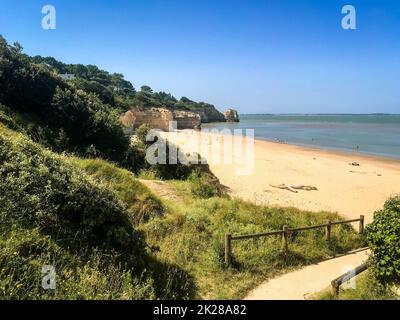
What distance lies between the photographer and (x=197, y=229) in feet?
36.7

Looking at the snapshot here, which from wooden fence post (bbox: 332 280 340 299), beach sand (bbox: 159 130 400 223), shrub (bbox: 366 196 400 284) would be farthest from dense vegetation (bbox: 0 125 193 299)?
beach sand (bbox: 159 130 400 223)

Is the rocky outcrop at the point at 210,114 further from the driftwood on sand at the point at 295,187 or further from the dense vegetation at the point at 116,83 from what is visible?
the driftwood on sand at the point at 295,187

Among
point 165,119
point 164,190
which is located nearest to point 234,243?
point 164,190

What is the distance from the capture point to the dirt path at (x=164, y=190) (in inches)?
585

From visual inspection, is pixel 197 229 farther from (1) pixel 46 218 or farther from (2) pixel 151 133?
(2) pixel 151 133

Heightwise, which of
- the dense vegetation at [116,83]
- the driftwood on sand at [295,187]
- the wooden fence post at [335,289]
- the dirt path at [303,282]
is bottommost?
the dirt path at [303,282]

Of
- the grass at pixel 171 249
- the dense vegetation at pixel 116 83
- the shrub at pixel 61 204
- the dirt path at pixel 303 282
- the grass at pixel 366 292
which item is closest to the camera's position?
the grass at pixel 171 249

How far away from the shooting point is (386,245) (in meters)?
8.39

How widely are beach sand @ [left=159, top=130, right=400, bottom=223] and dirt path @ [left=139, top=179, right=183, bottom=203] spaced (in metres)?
5.36

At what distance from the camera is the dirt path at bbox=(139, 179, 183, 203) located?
585 inches

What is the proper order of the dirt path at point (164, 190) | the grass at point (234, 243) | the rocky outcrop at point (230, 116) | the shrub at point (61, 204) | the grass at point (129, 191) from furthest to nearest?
the rocky outcrop at point (230, 116)
the dirt path at point (164, 190)
the grass at point (129, 191)
the grass at point (234, 243)
the shrub at point (61, 204)

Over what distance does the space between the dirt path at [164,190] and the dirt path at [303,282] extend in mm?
6244

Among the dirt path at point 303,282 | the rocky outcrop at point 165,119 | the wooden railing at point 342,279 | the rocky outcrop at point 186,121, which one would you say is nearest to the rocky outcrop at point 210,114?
the rocky outcrop at point 186,121
